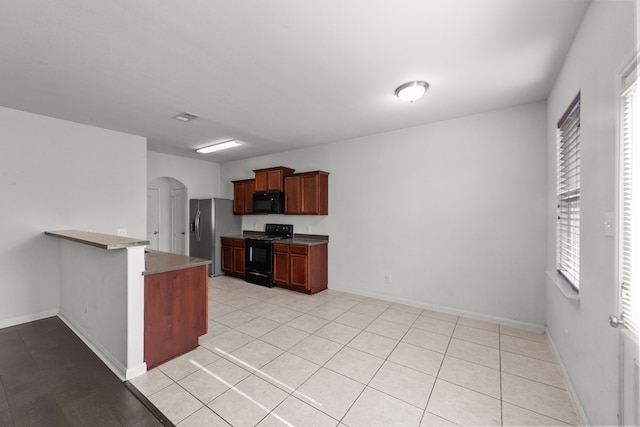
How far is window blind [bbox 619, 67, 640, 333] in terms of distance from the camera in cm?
114

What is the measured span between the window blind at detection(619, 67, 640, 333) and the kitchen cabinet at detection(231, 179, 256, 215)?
17.4ft

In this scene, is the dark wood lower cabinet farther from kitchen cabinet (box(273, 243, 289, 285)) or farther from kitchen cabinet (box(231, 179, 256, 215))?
kitchen cabinet (box(231, 179, 256, 215))

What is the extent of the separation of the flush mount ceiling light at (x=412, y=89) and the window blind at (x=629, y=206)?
155 cm

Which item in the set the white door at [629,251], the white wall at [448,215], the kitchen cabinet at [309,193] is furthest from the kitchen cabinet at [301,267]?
the white door at [629,251]

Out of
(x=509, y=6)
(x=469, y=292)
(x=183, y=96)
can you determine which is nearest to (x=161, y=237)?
(x=183, y=96)

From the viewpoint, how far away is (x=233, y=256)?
558 cm

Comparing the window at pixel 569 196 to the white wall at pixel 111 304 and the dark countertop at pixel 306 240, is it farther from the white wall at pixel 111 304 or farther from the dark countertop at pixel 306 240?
the white wall at pixel 111 304

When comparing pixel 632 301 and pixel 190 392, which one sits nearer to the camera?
pixel 632 301

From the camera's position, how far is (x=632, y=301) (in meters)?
1.17

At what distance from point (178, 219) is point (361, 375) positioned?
222 inches

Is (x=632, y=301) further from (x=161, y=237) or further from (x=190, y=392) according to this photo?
(x=161, y=237)

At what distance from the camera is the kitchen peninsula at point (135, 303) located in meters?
2.19

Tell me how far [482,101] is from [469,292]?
2.45 metres

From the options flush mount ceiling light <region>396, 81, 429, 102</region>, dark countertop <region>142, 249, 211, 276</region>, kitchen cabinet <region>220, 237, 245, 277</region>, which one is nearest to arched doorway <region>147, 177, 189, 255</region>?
kitchen cabinet <region>220, 237, 245, 277</region>
